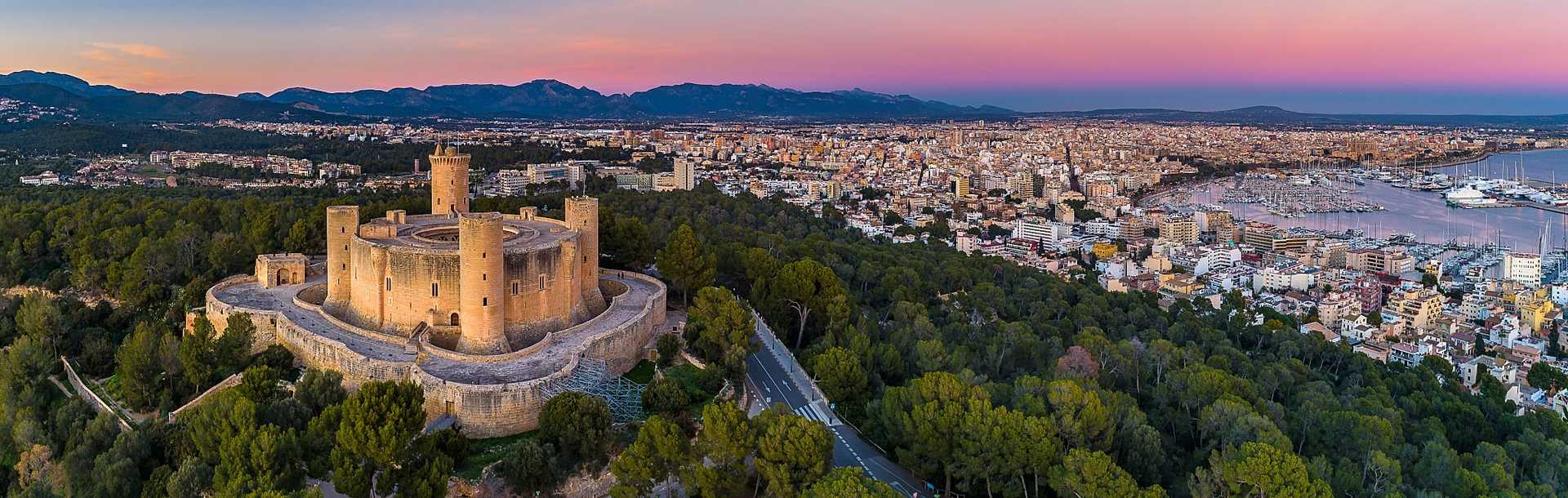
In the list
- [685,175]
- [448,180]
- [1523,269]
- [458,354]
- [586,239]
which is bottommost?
[1523,269]

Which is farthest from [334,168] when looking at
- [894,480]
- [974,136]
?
[974,136]

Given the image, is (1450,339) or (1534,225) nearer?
(1450,339)

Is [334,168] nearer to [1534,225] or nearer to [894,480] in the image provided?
[894,480]

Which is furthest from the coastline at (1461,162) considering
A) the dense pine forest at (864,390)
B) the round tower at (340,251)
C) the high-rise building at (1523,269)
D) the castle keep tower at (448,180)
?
the round tower at (340,251)

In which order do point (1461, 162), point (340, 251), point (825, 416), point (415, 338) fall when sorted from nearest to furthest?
point (415, 338), point (825, 416), point (340, 251), point (1461, 162)

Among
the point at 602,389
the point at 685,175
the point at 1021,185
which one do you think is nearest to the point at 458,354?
the point at 602,389

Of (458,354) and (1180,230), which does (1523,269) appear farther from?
(458,354)

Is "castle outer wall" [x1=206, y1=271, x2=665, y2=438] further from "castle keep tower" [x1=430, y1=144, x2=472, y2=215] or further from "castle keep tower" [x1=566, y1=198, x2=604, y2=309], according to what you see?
"castle keep tower" [x1=430, y1=144, x2=472, y2=215]
